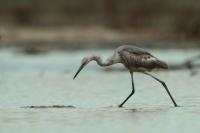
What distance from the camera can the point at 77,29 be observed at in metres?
31.9

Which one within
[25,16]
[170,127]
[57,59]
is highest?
Result: [25,16]

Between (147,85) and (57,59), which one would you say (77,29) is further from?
(147,85)

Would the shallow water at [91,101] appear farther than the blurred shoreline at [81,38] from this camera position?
No

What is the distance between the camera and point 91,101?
47.5 feet

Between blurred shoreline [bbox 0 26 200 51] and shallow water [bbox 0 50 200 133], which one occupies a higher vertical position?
blurred shoreline [bbox 0 26 200 51]

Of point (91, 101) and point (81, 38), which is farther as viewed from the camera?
point (81, 38)

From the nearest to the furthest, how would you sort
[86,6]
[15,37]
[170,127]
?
[170,127] < [15,37] < [86,6]

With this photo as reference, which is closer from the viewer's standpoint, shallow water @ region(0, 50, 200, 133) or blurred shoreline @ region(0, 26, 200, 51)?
shallow water @ region(0, 50, 200, 133)

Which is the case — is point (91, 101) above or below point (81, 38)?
below

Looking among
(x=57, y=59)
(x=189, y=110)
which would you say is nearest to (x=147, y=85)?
(x=189, y=110)

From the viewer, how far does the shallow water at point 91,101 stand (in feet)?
37.6

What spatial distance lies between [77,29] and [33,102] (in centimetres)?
1754

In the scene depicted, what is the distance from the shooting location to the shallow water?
11445 millimetres

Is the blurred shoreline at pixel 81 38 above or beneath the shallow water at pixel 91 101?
above
